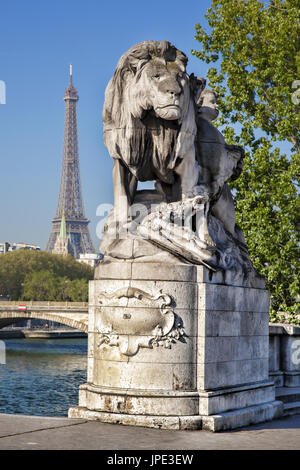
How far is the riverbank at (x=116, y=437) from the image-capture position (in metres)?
5.80

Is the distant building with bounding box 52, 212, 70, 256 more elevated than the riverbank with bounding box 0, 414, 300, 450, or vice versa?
the distant building with bounding box 52, 212, 70, 256

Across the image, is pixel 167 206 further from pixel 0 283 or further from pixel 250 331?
pixel 0 283

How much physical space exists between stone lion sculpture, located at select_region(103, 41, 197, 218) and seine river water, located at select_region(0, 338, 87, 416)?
16.2m

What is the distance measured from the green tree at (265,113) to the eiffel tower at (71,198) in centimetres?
13615

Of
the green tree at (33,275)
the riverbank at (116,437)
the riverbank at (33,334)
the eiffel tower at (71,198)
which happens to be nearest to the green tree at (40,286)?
the green tree at (33,275)

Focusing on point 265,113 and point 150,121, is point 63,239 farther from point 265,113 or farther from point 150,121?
point 150,121

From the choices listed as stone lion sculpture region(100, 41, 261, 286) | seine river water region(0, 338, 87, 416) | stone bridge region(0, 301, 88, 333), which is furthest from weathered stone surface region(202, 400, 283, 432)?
stone bridge region(0, 301, 88, 333)

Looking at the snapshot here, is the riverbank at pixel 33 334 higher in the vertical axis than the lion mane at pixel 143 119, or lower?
lower

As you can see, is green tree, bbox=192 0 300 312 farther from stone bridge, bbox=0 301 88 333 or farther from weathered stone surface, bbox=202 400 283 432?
stone bridge, bbox=0 301 88 333

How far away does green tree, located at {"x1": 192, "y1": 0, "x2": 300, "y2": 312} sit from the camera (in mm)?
17531

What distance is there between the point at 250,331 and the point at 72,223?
6015 inches

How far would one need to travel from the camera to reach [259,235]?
17.4 m

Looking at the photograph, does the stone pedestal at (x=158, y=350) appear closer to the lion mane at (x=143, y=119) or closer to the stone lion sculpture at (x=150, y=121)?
the stone lion sculpture at (x=150, y=121)
